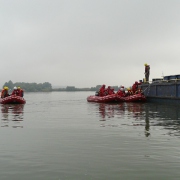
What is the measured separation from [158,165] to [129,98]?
27.1m

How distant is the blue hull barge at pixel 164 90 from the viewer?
26.5m

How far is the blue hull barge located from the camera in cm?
2647

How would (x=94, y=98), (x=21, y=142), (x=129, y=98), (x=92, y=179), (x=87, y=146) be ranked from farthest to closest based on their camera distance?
(x=94, y=98), (x=129, y=98), (x=21, y=142), (x=87, y=146), (x=92, y=179)

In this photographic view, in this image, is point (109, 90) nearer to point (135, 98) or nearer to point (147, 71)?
point (135, 98)

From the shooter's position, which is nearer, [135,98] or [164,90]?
[164,90]

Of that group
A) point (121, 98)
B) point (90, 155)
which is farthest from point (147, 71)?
point (90, 155)

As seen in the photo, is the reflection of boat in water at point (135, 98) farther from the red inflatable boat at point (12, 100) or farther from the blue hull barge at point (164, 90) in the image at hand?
the red inflatable boat at point (12, 100)

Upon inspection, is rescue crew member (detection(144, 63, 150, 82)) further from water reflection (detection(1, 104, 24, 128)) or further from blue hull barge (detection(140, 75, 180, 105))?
water reflection (detection(1, 104, 24, 128))

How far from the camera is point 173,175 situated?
19.0 feet

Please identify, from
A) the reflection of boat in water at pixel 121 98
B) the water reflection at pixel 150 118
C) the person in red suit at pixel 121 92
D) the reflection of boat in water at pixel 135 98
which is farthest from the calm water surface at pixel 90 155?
the person in red suit at pixel 121 92

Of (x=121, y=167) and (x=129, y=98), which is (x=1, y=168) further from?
(x=129, y=98)

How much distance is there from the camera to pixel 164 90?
2903cm

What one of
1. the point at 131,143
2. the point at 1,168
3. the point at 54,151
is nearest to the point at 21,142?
the point at 54,151

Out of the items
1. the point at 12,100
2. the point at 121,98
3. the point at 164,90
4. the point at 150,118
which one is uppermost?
the point at 164,90
